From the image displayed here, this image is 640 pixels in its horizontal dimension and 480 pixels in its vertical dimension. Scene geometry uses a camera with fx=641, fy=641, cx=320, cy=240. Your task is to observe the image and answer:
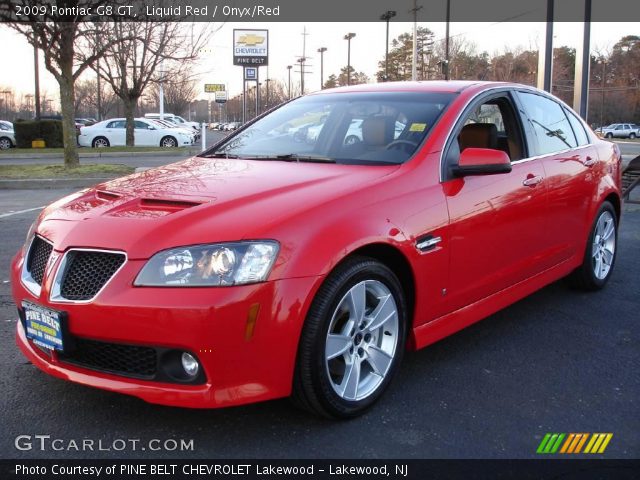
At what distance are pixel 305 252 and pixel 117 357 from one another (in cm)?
89

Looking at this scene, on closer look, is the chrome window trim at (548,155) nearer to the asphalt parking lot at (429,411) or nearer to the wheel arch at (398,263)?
the asphalt parking lot at (429,411)

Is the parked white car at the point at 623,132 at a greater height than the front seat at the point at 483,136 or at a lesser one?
greater

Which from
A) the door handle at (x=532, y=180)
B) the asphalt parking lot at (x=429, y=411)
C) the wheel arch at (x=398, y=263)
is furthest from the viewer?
the door handle at (x=532, y=180)

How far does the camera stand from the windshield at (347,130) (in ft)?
11.9

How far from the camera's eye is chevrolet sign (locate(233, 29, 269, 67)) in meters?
32.9

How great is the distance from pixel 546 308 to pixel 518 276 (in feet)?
2.92

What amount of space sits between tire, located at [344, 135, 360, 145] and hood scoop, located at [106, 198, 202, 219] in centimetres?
123

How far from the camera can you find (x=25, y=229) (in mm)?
7543

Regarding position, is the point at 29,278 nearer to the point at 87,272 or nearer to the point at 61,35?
the point at 87,272

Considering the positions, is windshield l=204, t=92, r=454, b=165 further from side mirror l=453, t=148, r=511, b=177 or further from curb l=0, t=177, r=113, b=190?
curb l=0, t=177, r=113, b=190

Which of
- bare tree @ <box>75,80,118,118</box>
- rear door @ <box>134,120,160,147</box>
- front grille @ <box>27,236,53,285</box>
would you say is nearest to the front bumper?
front grille @ <box>27,236,53,285</box>

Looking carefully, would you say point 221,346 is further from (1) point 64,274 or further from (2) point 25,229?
(2) point 25,229

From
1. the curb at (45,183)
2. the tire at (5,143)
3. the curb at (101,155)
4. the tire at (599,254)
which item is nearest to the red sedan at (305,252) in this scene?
the tire at (599,254)

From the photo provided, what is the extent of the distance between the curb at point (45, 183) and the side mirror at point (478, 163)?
10481 millimetres
